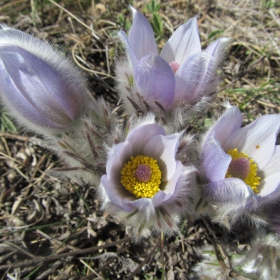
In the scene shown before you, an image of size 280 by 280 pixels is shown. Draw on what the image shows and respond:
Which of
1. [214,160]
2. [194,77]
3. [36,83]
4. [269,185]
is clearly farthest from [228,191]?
[36,83]

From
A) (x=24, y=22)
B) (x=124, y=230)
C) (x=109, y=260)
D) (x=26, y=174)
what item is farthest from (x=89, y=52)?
(x=109, y=260)

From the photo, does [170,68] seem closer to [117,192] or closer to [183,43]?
[183,43]

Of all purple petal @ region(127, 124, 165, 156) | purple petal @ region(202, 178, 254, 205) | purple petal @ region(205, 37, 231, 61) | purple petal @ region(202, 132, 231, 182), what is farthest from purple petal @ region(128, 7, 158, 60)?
purple petal @ region(202, 178, 254, 205)

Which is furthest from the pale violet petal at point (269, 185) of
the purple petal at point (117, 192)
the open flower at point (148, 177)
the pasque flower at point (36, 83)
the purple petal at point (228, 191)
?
the pasque flower at point (36, 83)

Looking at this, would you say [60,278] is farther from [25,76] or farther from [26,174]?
[25,76]

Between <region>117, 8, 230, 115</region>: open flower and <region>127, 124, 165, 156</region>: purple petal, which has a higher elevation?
<region>117, 8, 230, 115</region>: open flower

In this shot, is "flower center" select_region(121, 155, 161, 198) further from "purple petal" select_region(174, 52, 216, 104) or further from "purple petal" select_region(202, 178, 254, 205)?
"purple petal" select_region(174, 52, 216, 104)

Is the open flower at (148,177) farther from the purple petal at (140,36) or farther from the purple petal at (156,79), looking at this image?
the purple petal at (140,36)
